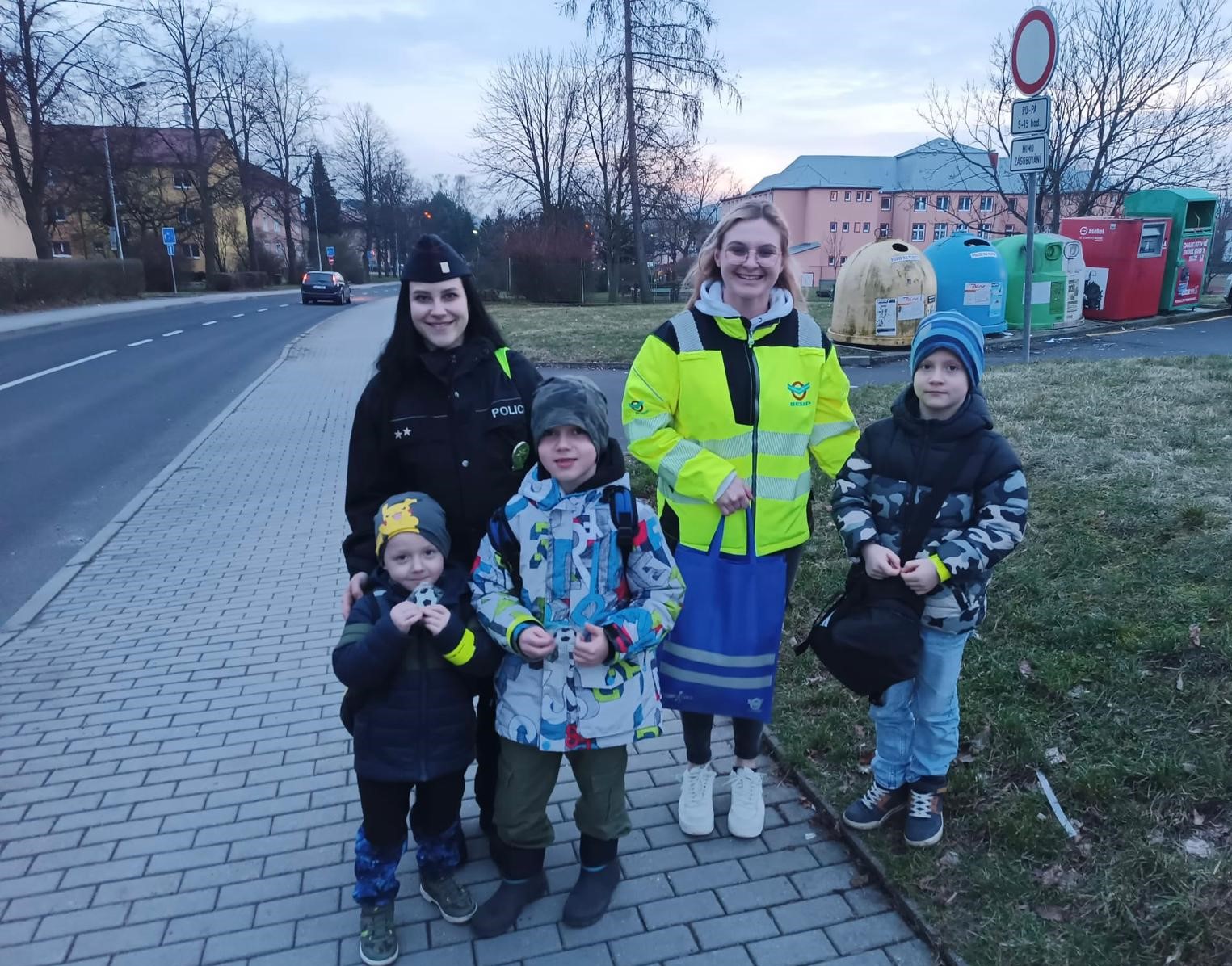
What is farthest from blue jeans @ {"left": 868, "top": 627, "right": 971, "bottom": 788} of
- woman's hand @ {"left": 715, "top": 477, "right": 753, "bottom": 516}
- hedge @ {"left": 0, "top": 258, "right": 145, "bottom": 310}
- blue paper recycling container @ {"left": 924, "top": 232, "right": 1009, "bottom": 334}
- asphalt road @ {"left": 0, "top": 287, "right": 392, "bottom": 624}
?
hedge @ {"left": 0, "top": 258, "right": 145, "bottom": 310}

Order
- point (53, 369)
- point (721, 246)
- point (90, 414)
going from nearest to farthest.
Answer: point (721, 246) < point (90, 414) < point (53, 369)

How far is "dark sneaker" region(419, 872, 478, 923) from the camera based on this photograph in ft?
8.70

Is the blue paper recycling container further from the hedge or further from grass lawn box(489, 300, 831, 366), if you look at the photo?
the hedge

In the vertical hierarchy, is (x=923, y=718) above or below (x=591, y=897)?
above

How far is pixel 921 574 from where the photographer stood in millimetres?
2531

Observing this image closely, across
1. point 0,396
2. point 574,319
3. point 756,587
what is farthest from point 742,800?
point 574,319

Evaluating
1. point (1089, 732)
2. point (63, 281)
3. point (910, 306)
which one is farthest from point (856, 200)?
point (1089, 732)

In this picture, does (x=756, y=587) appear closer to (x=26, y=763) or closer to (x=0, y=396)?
(x=26, y=763)

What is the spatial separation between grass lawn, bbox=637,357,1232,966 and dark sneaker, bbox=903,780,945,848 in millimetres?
49

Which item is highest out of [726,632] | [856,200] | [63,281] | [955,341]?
[856,200]

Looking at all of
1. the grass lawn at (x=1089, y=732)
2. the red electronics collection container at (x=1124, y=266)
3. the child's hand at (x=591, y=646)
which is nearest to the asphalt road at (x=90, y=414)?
the child's hand at (x=591, y=646)

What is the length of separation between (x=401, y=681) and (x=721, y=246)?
5.49 ft

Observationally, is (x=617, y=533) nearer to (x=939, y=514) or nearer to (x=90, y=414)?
(x=939, y=514)

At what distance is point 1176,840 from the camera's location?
8.67 ft
